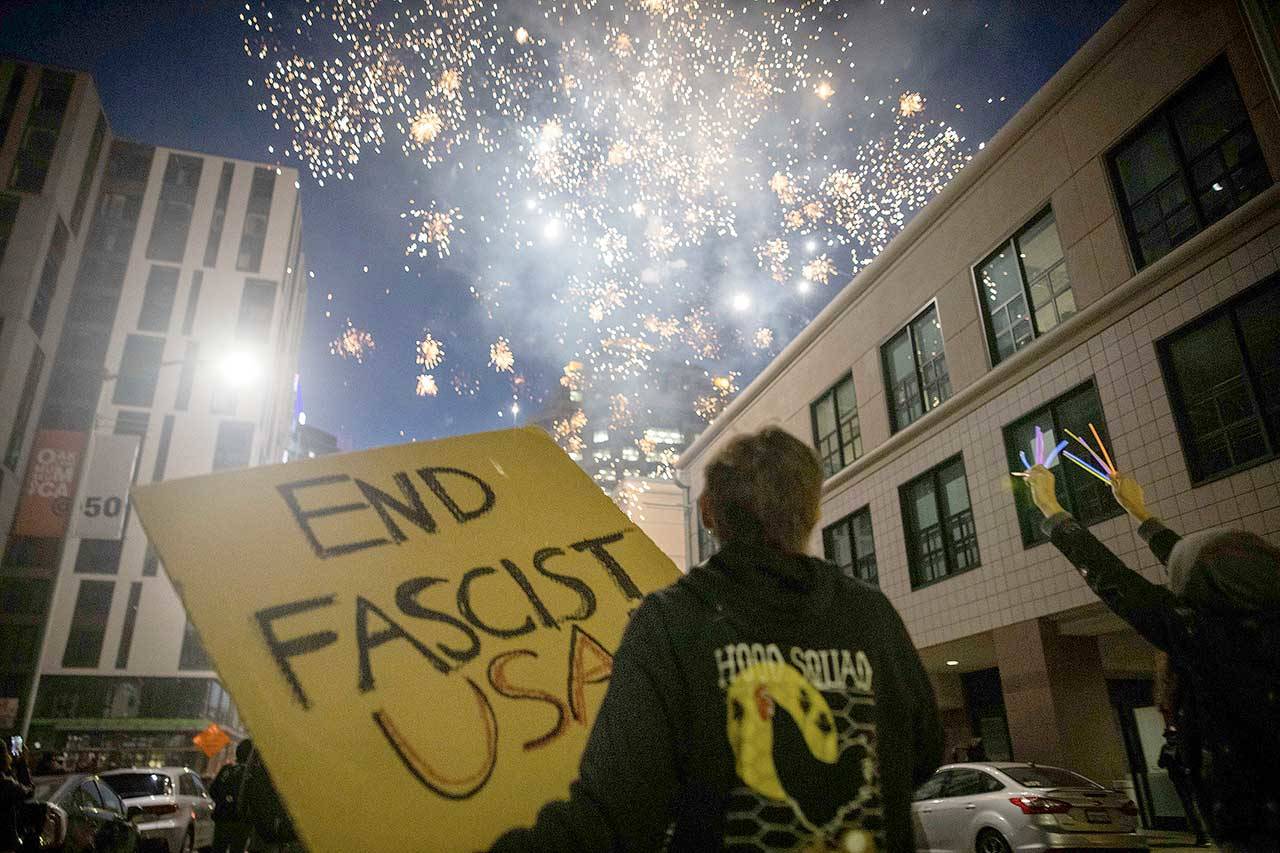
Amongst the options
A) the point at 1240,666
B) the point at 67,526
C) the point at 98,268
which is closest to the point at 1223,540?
the point at 1240,666

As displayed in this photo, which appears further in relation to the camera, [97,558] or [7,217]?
[97,558]

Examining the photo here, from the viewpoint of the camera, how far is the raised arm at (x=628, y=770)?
4.30ft

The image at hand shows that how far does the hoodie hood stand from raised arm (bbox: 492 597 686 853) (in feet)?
6.20

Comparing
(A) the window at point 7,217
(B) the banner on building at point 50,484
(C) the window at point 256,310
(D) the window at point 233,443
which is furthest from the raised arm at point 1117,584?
(C) the window at point 256,310

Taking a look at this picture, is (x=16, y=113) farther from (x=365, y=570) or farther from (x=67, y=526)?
(x=365, y=570)

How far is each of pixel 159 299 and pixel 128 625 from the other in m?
20.5

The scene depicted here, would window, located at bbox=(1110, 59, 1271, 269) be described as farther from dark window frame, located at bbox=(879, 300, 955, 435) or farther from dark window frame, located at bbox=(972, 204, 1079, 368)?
dark window frame, located at bbox=(879, 300, 955, 435)

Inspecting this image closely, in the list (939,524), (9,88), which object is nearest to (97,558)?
(9,88)

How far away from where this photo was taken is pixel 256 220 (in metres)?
51.9

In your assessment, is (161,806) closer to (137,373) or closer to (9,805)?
(9,805)

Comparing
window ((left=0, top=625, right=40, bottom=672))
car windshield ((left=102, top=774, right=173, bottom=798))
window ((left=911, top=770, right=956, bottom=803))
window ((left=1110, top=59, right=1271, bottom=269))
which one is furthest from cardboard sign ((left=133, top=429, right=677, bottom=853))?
window ((left=0, top=625, right=40, bottom=672))

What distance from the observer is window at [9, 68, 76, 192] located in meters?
36.0

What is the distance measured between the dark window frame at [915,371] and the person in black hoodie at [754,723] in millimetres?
14042

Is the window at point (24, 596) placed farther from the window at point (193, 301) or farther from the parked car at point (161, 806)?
the parked car at point (161, 806)
